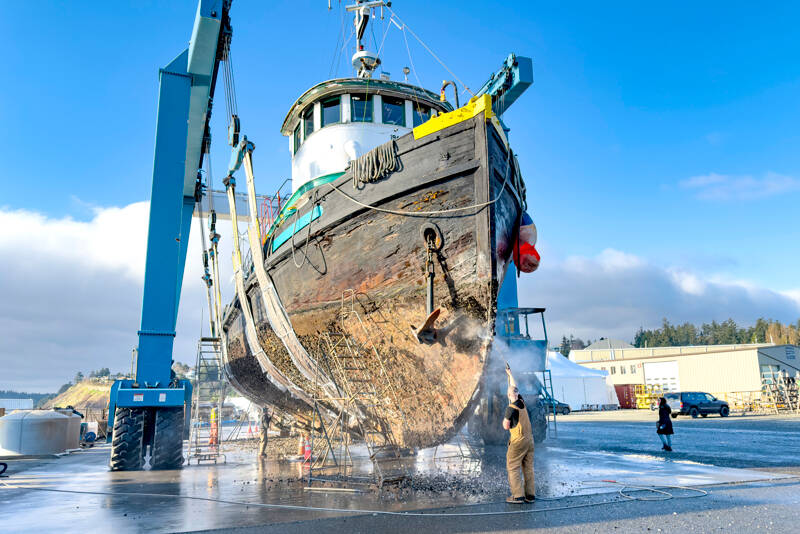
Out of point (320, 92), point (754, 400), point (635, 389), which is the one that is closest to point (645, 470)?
Result: point (320, 92)

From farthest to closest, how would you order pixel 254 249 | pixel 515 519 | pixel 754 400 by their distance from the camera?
pixel 754 400
pixel 254 249
pixel 515 519

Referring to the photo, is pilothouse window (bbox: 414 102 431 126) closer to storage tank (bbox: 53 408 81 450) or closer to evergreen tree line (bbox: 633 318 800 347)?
storage tank (bbox: 53 408 81 450)

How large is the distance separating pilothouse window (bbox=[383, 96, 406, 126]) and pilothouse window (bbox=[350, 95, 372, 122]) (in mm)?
293

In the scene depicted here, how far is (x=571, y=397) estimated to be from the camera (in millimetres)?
36844

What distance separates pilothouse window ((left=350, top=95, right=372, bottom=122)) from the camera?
938 cm

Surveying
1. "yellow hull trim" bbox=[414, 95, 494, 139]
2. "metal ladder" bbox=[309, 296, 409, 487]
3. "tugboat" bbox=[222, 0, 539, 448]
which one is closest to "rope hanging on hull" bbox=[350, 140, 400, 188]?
"tugboat" bbox=[222, 0, 539, 448]

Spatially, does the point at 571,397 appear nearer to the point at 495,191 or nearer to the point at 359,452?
the point at 359,452

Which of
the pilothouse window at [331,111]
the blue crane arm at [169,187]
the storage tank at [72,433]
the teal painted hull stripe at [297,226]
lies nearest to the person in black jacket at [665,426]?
the teal painted hull stripe at [297,226]

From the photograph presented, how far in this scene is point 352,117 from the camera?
937cm

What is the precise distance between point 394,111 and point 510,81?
475 cm

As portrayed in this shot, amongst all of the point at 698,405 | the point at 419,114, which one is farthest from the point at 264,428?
the point at 698,405

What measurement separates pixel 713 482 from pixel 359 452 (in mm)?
7223

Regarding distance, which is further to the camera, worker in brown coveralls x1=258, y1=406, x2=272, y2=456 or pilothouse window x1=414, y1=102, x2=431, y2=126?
worker in brown coveralls x1=258, y1=406, x2=272, y2=456

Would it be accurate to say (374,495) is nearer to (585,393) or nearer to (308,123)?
(308,123)
